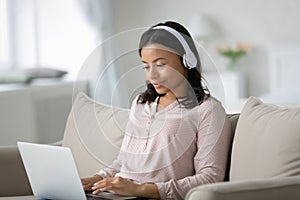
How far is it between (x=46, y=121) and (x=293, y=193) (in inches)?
118

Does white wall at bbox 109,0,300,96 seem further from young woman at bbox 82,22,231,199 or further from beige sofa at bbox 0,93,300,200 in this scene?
young woman at bbox 82,22,231,199

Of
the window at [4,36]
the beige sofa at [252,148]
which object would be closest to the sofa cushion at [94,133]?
the beige sofa at [252,148]

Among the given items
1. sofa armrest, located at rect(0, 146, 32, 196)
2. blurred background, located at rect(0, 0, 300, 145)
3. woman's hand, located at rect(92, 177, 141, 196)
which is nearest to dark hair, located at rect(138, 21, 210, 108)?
woman's hand, located at rect(92, 177, 141, 196)

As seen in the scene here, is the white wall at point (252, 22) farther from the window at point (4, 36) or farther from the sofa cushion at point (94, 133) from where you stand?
the sofa cushion at point (94, 133)

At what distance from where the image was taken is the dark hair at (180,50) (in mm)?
1952

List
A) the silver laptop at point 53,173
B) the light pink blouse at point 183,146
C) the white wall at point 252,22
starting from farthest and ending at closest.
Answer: the white wall at point 252,22 < the light pink blouse at point 183,146 < the silver laptop at point 53,173

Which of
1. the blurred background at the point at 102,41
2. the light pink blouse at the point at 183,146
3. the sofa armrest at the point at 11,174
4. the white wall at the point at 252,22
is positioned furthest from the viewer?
the white wall at the point at 252,22

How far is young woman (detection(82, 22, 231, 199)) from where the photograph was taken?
1.95 meters

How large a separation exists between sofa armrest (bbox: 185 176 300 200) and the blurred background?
8.42 feet

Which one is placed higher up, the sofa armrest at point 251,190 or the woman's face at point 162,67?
the woman's face at point 162,67

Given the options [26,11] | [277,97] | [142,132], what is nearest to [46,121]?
[26,11]

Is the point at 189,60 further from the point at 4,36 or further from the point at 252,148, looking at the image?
the point at 4,36

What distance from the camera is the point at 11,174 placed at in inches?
96.7

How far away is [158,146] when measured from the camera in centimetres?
201
